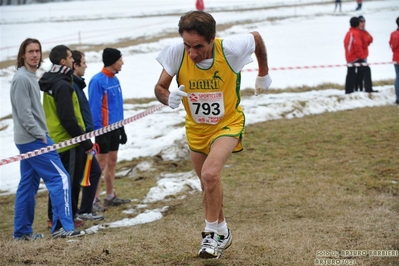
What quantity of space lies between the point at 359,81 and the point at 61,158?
11012mm

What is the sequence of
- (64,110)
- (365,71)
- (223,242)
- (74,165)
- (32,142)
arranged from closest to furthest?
(223,242) < (32,142) < (64,110) < (74,165) < (365,71)

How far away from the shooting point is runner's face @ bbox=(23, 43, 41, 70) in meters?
6.95

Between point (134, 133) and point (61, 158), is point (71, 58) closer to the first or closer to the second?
point (61, 158)

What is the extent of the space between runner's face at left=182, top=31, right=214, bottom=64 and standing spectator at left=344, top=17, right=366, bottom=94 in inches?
457

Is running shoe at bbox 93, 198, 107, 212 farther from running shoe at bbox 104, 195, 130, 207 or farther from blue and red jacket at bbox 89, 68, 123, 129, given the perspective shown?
blue and red jacket at bbox 89, 68, 123, 129

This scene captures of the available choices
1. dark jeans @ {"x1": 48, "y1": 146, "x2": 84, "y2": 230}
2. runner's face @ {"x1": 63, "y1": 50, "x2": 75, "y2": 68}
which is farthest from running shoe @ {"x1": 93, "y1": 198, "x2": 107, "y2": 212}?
runner's face @ {"x1": 63, "y1": 50, "x2": 75, "y2": 68}

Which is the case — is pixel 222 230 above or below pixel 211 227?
below

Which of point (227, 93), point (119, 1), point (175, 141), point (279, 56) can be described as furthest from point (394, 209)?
point (119, 1)

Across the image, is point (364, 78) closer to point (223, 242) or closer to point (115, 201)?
point (115, 201)

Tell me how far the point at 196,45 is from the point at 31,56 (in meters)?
2.51

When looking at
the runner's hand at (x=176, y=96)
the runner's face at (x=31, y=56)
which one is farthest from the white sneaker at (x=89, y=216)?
the runner's hand at (x=176, y=96)

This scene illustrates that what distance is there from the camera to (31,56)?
6949 millimetres

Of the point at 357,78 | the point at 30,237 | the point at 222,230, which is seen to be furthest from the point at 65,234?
the point at 357,78

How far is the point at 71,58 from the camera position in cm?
762
